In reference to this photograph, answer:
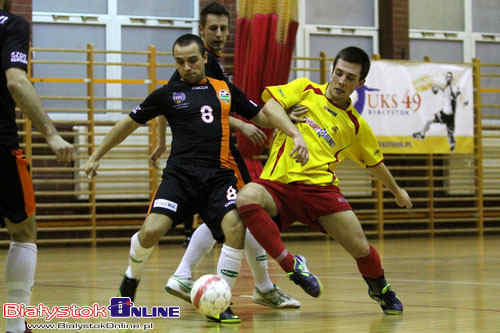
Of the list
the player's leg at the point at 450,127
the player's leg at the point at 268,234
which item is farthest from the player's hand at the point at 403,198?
the player's leg at the point at 450,127

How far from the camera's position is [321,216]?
14.0 ft

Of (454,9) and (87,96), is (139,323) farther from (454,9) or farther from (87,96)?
(454,9)

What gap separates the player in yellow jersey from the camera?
13.5 feet

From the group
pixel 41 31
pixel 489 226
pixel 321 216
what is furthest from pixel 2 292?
pixel 489 226

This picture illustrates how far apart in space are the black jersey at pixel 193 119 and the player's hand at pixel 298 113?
0.38 meters

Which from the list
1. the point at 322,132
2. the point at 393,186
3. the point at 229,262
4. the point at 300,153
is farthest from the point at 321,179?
the point at 229,262

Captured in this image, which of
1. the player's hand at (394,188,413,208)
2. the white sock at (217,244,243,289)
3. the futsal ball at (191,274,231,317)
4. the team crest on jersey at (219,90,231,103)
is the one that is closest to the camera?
the futsal ball at (191,274,231,317)

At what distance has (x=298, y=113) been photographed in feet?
14.6

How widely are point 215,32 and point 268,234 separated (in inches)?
58.3

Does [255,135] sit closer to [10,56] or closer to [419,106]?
[10,56]

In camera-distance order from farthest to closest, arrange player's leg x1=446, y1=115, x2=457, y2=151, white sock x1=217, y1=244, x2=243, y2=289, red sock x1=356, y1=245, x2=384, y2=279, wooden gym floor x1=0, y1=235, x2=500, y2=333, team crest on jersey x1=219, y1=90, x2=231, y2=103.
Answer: player's leg x1=446, y1=115, x2=457, y2=151 < team crest on jersey x1=219, y1=90, x2=231, y2=103 < red sock x1=356, y1=245, x2=384, y2=279 < white sock x1=217, y1=244, x2=243, y2=289 < wooden gym floor x1=0, y1=235, x2=500, y2=333

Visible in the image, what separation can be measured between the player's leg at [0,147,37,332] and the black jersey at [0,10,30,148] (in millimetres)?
71

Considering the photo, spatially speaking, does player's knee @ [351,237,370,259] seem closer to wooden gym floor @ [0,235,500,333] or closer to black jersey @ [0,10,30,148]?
wooden gym floor @ [0,235,500,333]

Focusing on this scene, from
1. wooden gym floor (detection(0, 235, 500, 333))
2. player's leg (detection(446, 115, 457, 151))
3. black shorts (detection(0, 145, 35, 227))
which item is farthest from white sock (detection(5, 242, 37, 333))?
player's leg (detection(446, 115, 457, 151))
